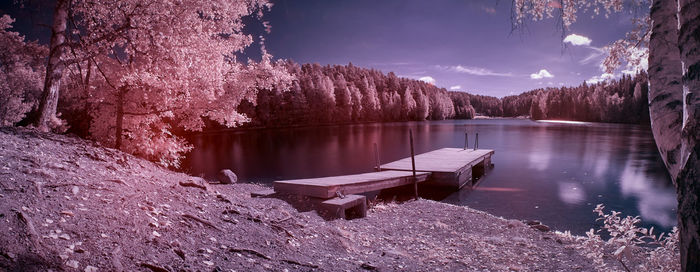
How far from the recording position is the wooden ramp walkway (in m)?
20.3

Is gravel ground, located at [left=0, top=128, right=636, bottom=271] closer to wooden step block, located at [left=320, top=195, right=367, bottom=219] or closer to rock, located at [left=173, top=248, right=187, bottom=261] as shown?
rock, located at [left=173, top=248, right=187, bottom=261]

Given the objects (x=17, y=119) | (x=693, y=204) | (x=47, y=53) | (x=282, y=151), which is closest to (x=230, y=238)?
(x=693, y=204)

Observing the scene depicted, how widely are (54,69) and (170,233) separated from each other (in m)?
8.21

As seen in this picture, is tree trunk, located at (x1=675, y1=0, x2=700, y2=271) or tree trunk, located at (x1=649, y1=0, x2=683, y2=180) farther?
tree trunk, located at (x1=649, y1=0, x2=683, y2=180)

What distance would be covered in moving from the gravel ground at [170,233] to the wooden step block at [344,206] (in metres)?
0.38

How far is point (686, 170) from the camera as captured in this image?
2.67 metres

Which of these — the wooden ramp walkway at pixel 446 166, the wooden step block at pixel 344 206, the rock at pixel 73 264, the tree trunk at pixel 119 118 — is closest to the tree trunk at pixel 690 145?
the rock at pixel 73 264

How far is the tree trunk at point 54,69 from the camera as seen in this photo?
9.72 metres

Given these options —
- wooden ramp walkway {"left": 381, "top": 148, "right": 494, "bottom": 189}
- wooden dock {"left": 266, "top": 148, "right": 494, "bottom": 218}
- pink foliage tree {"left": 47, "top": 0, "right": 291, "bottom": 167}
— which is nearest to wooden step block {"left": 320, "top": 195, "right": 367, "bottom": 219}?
wooden dock {"left": 266, "top": 148, "right": 494, "bottom": 218}

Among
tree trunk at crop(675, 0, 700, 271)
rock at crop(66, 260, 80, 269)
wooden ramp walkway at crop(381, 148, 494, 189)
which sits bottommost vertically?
wooden ramp walkway at crop(381, 148, 494, 189)

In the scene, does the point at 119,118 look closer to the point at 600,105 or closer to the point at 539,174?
the point at 539,174

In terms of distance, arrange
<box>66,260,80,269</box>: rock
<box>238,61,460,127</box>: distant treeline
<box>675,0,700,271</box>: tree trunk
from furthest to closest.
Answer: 1. <box>238,61,460,127</box>: distant treeline
2. <box>66,260,80,269</box>: rock
3. <box>675,0,700,271</box>: tree trunk

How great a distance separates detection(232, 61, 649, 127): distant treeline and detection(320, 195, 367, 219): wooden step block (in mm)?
49564

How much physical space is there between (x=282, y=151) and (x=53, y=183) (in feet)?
121
